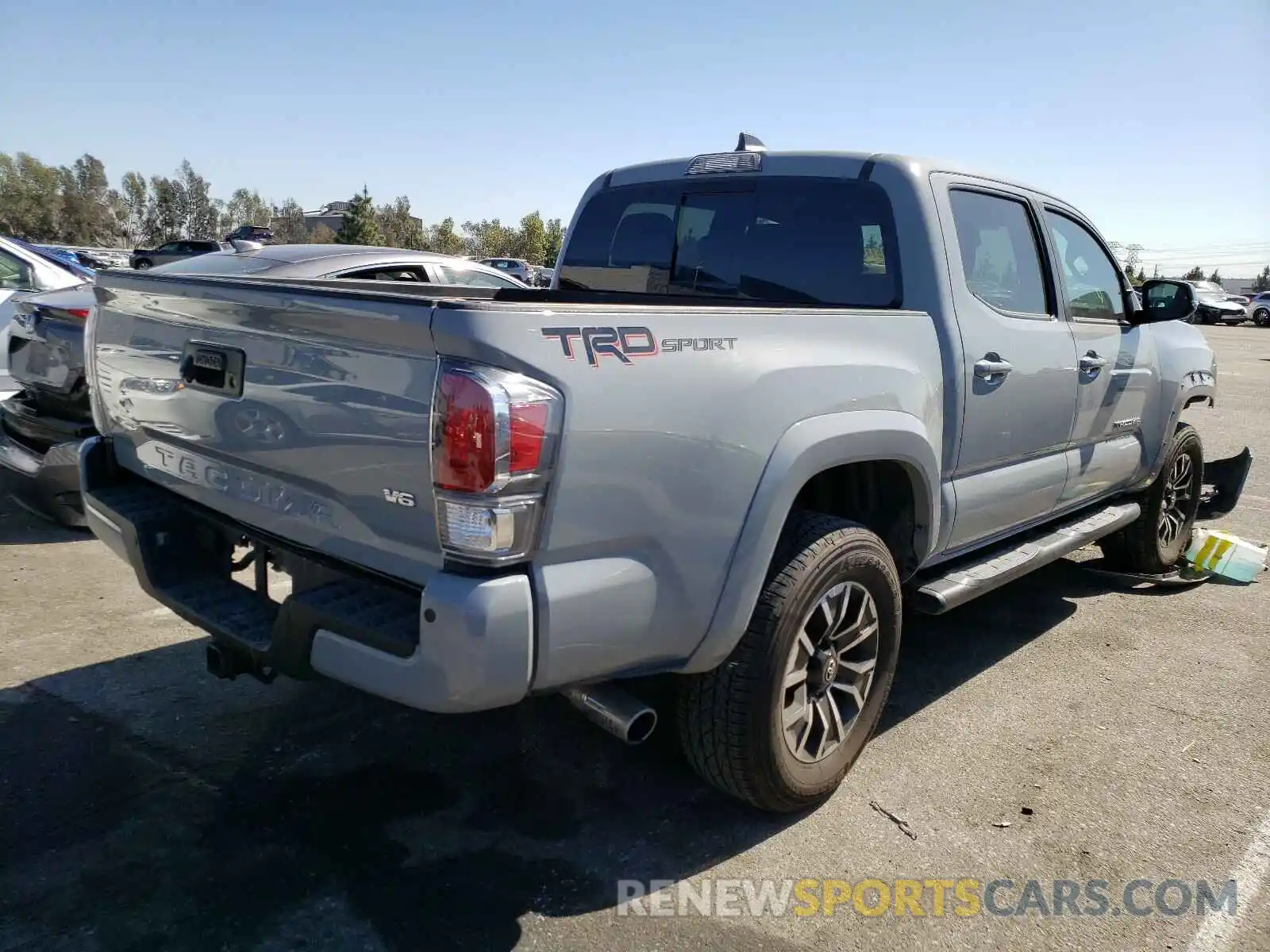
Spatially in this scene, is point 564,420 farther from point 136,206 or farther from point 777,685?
point 136,206

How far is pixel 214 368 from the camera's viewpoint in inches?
102

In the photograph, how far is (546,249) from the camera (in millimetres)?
68500

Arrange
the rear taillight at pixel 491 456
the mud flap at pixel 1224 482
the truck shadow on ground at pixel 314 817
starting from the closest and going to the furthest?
the rear taillight at pixel 491 456 < the truck shadow on ground at pixel 314 817 < the mud flap at pixel 1224 482

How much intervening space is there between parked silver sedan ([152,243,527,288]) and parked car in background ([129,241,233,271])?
22.3m

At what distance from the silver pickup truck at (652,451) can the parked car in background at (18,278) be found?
3619 mm

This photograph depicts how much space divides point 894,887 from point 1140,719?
168 centimetres

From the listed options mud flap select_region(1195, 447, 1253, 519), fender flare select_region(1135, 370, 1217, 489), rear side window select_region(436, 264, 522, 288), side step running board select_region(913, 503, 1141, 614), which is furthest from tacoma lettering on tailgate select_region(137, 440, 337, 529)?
mud flap select_region(1195, 447, 1253, 519)

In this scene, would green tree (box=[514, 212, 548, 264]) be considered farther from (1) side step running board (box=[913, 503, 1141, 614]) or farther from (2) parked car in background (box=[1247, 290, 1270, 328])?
(1) side step running board (box=[913, 503, 1141, 614])

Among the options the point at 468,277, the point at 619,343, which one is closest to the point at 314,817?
the point at 619,343

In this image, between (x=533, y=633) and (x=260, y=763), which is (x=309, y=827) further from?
(x=533, y=633)

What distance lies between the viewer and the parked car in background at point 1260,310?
41.2 meters

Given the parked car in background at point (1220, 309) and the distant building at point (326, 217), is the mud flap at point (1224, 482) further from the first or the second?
Answer: the distant building at point (326, 217)

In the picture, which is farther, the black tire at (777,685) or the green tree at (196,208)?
the green tree at (196,208)

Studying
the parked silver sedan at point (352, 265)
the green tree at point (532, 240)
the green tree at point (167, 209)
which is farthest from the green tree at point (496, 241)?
the parked silver sedan at point (352, 265)
